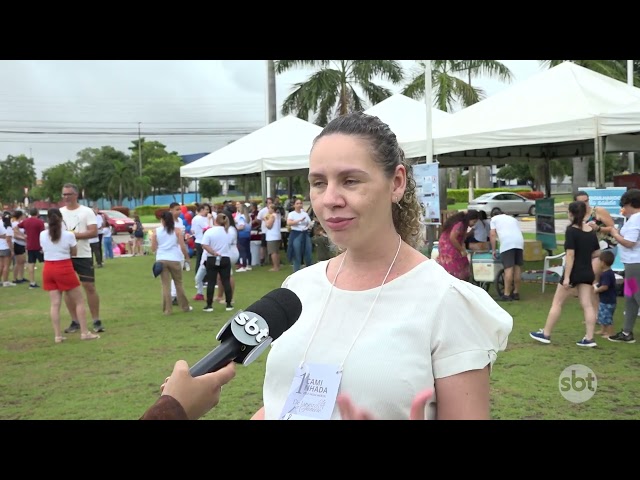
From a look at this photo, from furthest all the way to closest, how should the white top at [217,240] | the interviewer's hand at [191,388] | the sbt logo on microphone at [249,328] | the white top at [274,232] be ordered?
the white top at [274,232], the white top at [217,240], the sbt logo on microphone at [249,328], the interviewer's hand at [191,388]

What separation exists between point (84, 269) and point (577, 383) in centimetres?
695

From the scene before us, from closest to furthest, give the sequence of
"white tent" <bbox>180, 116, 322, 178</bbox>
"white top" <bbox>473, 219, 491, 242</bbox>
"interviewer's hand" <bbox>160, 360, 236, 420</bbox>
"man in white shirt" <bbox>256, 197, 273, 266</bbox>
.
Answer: "interviewer's hand" <bbox>160, 360, 236, 420</bbox> < "white top" <bbox>473, 219, 491, 242</bbox> < "white tent" <bbox>180, 116, 322, 178</bbox> < "man in white shirt" <bbox>256, 197, 273, 266</bbox>

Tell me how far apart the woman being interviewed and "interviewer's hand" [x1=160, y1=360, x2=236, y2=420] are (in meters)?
0.42

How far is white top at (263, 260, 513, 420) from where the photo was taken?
1.67 m

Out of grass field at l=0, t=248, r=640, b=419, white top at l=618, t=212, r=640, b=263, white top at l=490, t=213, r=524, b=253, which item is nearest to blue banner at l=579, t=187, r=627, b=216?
white top at l=490, t=213, r=524, b=253

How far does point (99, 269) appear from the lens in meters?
18.9

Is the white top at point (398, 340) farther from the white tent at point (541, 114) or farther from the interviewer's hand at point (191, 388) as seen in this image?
the white tent at point (541, 114)

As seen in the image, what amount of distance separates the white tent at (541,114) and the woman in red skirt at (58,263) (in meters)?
7.14

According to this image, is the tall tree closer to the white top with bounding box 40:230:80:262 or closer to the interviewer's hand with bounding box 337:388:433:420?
the white top with bounding box 40:230:80:262

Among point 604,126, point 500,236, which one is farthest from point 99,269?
point 604,126

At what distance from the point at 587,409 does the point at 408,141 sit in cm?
839

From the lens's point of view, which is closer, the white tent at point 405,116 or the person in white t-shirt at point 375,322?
the person in white t-shirt at point 375,322

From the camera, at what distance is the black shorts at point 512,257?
Answer: 11.1 metres

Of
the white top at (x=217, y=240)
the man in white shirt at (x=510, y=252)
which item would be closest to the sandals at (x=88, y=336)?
the white top at (x=217, y=240)
